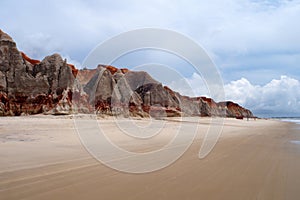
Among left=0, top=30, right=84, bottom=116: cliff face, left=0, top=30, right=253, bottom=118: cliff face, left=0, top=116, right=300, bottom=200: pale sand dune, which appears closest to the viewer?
left=0, top=116, right=300, bottom=200: pale sand dune

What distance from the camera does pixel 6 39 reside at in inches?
959

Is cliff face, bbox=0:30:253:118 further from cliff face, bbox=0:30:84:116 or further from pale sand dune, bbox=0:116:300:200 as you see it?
pale sand dune, bbox=0:116:300:200

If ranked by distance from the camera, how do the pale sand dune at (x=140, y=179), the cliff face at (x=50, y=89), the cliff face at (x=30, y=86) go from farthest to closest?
the cliff face at (x=50, y=89)
the cliff face at (x=30, y=86)
the pale sand dune at (x=140, y=179)

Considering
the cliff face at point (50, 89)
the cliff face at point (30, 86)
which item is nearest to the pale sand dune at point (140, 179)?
the cliff face at point (30, 86)

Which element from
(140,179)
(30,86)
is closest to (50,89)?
(30,86)

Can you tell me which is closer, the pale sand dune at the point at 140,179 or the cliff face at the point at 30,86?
the pale sand dune at the point at 140,179

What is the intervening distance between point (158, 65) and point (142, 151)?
7.04 metres

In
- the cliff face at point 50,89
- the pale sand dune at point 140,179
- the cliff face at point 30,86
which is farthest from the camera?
the cliff face at point 50,89

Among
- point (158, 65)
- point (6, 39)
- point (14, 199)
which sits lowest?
point (14, 199)

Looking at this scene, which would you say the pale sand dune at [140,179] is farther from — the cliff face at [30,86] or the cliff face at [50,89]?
the cliff face at [50,89]

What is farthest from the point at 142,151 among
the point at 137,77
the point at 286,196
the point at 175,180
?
the point at 137,77

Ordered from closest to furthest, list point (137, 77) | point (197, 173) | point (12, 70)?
point (197, 173), point (12, 70), point (137, 77)

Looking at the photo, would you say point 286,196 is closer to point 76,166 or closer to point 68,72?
point 76,166

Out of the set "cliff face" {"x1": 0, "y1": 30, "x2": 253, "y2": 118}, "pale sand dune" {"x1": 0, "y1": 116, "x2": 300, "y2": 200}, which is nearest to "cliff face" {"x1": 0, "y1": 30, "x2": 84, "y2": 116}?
"cliff face" {"x1": 0, "y1": 30, "x2": 253, "y2": 118}
